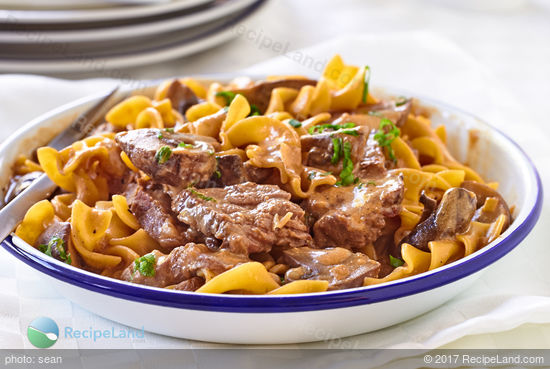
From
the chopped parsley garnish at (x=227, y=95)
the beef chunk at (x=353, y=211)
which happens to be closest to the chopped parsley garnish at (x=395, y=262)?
the beef chunk at (x=353, y=211)

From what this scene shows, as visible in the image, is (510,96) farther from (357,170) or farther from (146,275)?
(146,275)

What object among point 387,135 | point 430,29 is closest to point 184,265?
point 387,135

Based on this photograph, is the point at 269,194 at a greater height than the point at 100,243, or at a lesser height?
greater

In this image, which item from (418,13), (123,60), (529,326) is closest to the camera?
(529,326)

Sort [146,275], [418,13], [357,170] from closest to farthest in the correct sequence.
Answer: [146,275], [357,170], [418,13]

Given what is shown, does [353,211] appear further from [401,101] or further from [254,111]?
[401,101]

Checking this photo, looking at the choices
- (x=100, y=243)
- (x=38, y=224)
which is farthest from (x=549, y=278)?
(x=38, y=224)

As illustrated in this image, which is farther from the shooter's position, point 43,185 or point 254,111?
point 254,111
